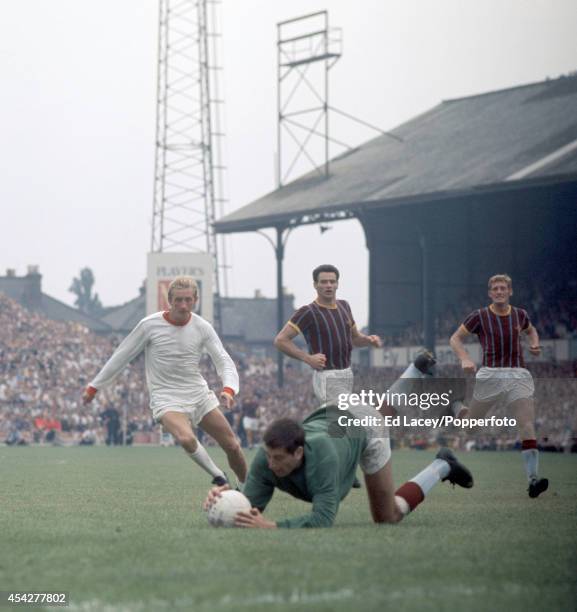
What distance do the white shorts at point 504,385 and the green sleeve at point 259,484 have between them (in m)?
5.41

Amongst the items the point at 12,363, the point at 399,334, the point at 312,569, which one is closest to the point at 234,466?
the point at 312,569

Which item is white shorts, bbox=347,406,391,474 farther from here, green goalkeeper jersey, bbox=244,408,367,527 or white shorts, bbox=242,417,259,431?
white shorts, bbox=242,417,259,431

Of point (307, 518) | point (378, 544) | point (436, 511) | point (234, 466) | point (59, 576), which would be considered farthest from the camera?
point (234, 466)

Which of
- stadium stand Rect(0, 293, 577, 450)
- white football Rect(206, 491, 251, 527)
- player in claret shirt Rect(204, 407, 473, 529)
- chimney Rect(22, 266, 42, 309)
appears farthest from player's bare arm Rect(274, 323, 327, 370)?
chimney Rect(22, 266, 42, 309)

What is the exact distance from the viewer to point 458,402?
44.2ft

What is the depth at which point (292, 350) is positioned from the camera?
1339 centimetres

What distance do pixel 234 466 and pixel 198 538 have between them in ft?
12.8

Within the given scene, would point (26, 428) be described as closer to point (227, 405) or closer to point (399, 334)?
point (399, 334)

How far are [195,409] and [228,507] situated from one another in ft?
11.1

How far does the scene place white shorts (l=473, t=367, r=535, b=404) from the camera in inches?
556

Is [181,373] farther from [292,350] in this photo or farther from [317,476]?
[317,476]

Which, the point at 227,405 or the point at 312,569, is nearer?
the point at 312,569

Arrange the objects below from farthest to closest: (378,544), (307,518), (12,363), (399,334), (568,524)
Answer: (12,363)
(399,334)
(568,524)
(307,518)
(378,544)

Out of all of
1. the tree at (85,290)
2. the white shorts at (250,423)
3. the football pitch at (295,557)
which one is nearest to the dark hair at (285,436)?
the football pitch at (295,557)
